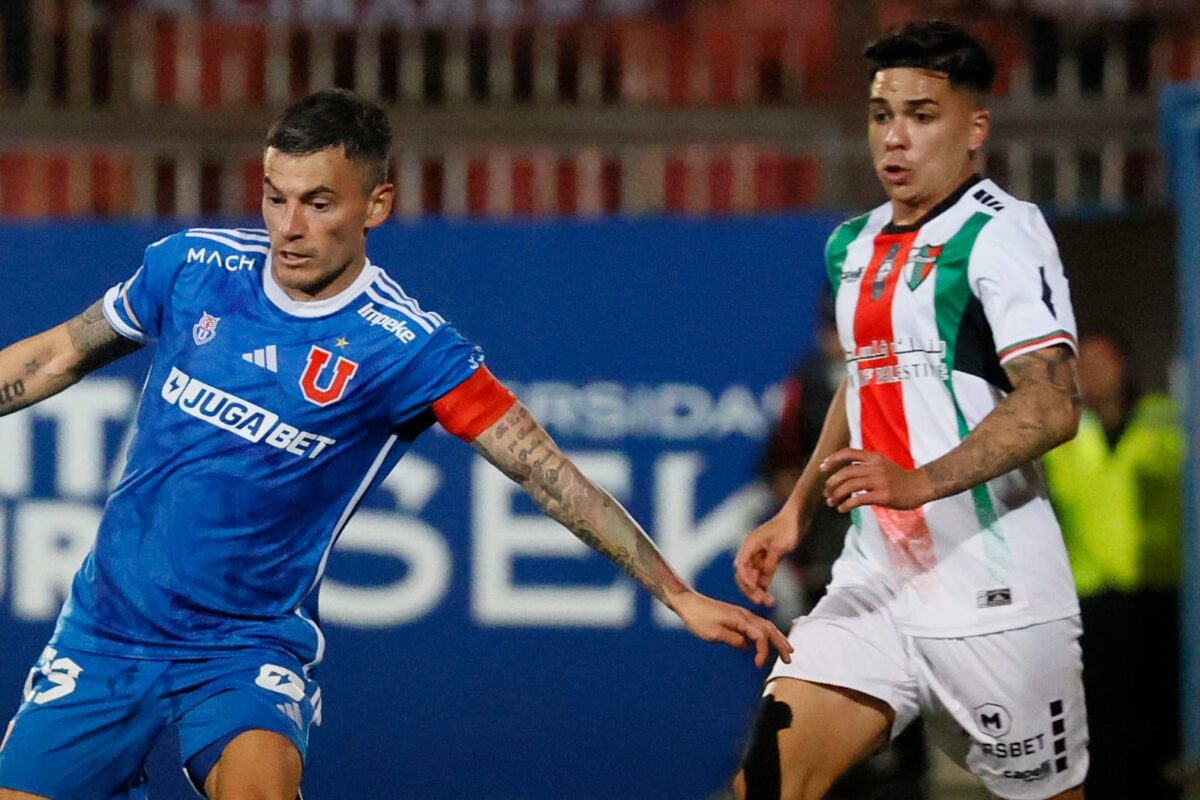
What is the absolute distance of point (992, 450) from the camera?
3.96 meters

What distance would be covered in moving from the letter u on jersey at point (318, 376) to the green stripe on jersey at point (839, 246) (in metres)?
1.26

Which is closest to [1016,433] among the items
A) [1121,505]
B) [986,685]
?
[986,685]

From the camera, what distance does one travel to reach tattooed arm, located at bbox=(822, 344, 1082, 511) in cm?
387

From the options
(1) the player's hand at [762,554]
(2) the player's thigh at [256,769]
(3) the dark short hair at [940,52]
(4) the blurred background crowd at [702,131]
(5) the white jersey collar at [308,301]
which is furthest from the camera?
(4) the blurred background crowd at [702,131]

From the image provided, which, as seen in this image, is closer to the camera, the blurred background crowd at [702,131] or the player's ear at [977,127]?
the player's ear at [977,127]

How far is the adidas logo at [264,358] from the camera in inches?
160

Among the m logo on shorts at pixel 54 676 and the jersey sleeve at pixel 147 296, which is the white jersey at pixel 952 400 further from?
the m logo on shorts at pixel 54 676

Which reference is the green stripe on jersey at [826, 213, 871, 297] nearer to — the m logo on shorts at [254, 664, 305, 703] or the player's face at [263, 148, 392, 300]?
the player's face at [263, 148, 392, 300]

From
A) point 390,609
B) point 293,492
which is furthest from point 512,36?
point 293,492

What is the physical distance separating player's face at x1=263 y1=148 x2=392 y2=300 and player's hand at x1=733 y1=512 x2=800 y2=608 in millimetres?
1198

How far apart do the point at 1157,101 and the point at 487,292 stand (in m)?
2.99

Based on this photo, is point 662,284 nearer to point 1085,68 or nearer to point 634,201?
point 634,201

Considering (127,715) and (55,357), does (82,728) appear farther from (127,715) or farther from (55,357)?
(55,357)

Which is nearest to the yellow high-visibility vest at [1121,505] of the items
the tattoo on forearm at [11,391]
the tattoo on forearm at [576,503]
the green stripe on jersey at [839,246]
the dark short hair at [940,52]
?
the green stripe on jersey at [839,246]
